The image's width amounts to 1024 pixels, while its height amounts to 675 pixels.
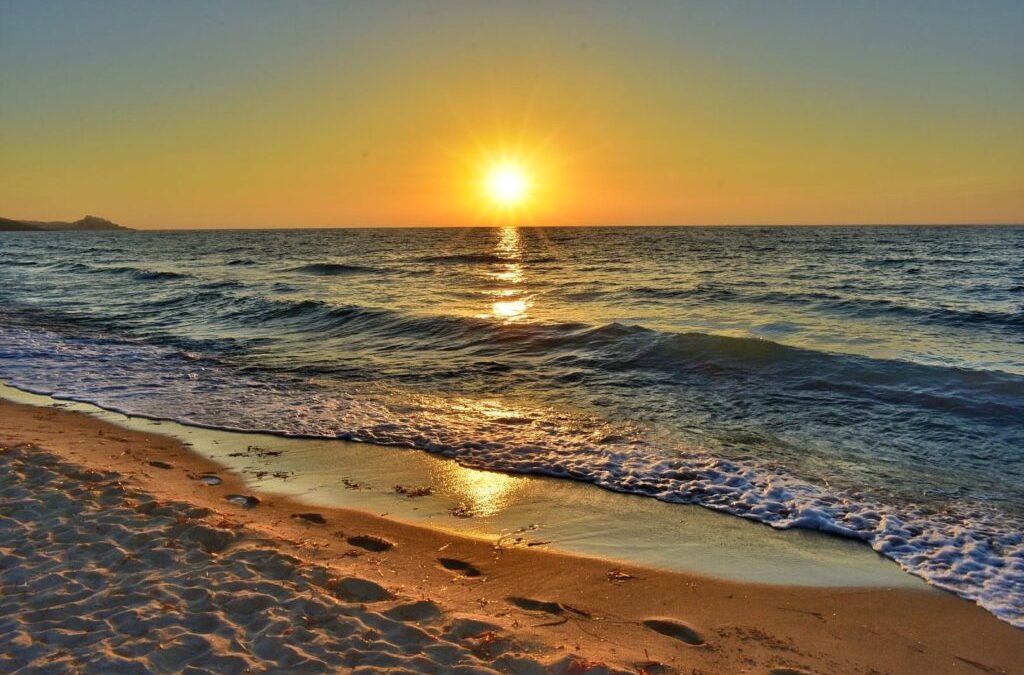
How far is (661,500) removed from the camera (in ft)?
21.1

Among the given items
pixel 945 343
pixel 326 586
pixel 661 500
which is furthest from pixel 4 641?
pixel 945 343

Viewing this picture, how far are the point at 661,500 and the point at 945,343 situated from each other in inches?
459

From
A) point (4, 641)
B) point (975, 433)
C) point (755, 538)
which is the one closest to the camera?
point (4, 641)

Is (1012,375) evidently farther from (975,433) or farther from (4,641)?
(4,641)

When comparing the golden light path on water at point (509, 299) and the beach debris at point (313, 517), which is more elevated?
the golden light path on water at point (509, 299)

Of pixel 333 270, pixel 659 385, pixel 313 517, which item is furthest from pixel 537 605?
pixel 333 270

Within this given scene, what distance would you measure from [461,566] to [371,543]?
0.86 meters

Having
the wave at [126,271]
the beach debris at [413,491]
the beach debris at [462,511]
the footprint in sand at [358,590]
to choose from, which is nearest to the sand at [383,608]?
the footprint in sand at [358,590]

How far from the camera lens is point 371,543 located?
17.4ft

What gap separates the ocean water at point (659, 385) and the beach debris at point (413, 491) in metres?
1.01

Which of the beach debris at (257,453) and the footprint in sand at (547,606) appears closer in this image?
the footprint in sand at (547,606)

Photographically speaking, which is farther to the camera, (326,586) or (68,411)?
(68,411)

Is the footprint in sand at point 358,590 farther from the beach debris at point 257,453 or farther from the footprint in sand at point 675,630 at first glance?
the beach debris at point 257,453

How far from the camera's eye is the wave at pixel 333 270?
37188 mm
